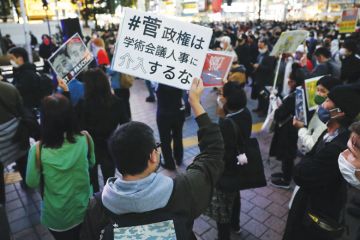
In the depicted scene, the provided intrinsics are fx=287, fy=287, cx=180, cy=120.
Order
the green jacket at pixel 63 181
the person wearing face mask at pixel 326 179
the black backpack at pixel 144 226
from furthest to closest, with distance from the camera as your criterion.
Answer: the green jacket at pixel 63 181 → the person wearing face mask at pixel 326 179 → the black backpack at pixel 144 226

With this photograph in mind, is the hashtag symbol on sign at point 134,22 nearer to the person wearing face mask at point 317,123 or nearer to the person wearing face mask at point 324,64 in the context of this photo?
the person wearing face mask at point 317,123

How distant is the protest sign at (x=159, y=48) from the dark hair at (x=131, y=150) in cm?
94

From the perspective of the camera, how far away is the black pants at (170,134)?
4.80 metres

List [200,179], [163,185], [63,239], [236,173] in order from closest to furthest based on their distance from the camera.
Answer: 1. [163,185]
2. [200,179]
3. [63,239]
4. [236,173]

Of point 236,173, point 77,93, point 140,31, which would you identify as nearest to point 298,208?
point 236,173

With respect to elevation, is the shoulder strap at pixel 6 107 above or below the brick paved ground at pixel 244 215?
above

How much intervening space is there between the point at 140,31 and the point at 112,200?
1497mm

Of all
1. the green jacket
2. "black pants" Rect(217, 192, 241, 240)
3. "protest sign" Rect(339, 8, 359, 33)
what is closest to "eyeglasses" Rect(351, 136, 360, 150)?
"black pants" Rect(217, 192, 241, 240)

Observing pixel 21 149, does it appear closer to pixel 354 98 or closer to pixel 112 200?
pixel 112 200

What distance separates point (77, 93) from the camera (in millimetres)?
4566

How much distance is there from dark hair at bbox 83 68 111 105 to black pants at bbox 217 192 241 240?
2006mm

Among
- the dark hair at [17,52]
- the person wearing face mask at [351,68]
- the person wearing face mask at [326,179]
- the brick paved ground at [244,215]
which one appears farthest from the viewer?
the person wearing face mask at [351,68]

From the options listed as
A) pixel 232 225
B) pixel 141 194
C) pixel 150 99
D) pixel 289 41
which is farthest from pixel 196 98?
pixel 150 99

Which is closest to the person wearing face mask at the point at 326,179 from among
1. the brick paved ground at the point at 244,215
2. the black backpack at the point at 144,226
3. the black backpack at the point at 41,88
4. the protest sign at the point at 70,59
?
the brick paved ground at the point at 244,215
